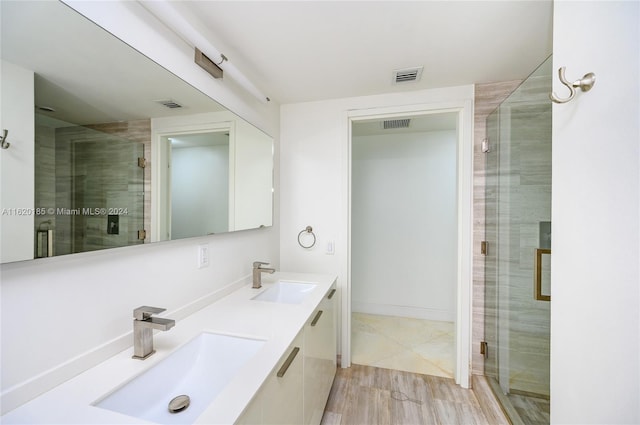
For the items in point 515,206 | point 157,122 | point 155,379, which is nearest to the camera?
point 155,379

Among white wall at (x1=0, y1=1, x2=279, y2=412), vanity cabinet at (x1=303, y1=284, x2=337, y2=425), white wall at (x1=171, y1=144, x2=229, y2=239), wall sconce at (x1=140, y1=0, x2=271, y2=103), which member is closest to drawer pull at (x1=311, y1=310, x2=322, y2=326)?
vanity cabinet at (x1=303, y1=284, x2=337, y2=425)

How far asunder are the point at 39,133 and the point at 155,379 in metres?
0.84

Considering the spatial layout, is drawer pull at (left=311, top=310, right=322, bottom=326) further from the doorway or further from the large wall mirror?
the doorway

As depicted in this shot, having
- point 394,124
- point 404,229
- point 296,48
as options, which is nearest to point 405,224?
point 404,229

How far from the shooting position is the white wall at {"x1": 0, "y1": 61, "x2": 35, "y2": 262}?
628 millimetres

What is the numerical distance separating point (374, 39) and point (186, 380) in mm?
1863

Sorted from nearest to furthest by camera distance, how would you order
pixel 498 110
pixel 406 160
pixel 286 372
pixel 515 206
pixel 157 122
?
pixel 286 372, pixel 157 122, pixel 515 206, pixel 498 110, pixel 406 160

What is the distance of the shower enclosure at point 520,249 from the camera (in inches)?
57.3

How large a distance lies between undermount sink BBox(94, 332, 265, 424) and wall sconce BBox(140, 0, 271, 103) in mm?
1317

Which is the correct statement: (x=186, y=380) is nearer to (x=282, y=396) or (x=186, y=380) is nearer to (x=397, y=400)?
(x=282, y=396)

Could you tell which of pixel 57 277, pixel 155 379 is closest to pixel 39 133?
pixel 57 277

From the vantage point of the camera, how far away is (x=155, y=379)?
0.88 meters

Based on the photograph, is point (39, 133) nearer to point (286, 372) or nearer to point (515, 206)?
point (286, 372)

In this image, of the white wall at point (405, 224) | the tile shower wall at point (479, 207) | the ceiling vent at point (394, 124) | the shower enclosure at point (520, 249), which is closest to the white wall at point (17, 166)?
the shower enclosure at point (520, 249)
